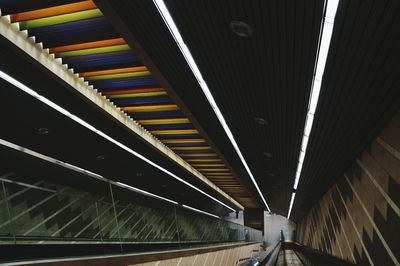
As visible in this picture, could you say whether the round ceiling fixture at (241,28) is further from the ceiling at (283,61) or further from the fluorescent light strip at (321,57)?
the fluorescent light strip at (321,57)

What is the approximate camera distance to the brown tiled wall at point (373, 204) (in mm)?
5398

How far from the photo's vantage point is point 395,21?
3137 millimetres

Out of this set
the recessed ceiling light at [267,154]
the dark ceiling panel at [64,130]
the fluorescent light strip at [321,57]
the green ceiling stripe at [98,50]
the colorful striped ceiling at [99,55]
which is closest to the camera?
the fluorescent light strip at [321,57]

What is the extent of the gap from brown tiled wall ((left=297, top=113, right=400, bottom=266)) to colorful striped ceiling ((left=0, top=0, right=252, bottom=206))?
4.14 meters

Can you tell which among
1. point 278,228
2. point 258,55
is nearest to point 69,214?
point 258,55

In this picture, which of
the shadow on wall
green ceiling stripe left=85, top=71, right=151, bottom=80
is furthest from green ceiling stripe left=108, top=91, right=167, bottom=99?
the shadow on wall

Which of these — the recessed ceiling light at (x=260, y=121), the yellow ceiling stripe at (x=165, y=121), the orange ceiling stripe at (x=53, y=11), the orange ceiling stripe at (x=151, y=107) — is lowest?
the recessed ceiling light at (x=260, y=121)

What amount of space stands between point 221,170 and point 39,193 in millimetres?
10752

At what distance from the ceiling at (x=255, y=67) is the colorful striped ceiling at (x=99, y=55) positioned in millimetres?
24

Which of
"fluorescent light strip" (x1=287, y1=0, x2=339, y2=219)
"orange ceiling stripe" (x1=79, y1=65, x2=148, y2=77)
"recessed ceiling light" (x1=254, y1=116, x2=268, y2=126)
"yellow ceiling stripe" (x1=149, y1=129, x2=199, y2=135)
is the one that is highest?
"yellow ceiling stripe" (x1=149, y1=129, x2=199, y2=135)

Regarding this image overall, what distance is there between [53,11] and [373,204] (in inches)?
250

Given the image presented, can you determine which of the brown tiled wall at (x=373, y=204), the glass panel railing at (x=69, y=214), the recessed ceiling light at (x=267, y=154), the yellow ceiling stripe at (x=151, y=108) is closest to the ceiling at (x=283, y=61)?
the brown tiled wall at (x=373, y=204)

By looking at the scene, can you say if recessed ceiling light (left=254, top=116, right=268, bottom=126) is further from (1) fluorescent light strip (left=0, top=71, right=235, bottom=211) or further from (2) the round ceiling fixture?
(1) fluorescent light strip (left=0, top=71, right=235, bottom=211)

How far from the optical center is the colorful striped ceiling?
481 cm
